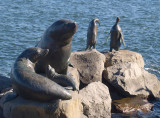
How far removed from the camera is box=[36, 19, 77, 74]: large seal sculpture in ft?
20.0

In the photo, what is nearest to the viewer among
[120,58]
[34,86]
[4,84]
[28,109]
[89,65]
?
[34,86]

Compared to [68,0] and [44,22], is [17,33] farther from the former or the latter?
[68,0]

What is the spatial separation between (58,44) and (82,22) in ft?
36.8

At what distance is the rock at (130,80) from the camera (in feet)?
28.7

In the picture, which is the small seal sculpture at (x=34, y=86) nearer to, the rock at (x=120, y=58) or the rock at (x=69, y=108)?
the rock at (x=69, y=108)

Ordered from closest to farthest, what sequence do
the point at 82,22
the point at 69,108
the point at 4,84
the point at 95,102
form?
the point at 69,108 → the point at 95,102 → the point at 4,84 → the point at 82,22

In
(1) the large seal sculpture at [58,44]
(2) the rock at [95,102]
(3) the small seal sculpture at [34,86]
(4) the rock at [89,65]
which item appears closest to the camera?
(3) the small seal sculpture at [34,86]

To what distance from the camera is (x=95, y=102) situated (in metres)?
6.97

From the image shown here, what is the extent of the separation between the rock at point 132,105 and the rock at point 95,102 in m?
1.01

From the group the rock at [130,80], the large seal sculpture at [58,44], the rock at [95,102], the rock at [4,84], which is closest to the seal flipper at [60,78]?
the large seal sculpture at [58,44]

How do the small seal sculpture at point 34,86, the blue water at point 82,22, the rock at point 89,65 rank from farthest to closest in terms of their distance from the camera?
the blue water at point 82,22 < the rock at point 89,65 < the small seal sculpture at point 34,86

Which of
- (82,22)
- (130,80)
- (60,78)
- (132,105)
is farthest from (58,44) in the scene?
(82,22)

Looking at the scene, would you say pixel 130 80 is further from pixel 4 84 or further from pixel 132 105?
pixel 4 84

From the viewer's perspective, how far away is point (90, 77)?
8711 mm
